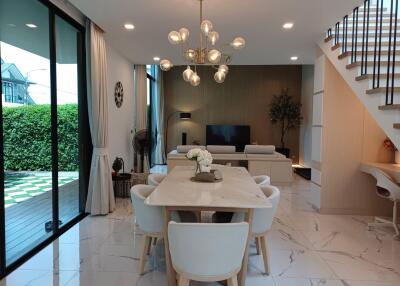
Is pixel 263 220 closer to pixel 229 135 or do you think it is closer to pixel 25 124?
pixel 25 124

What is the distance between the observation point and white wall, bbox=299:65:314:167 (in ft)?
28.3

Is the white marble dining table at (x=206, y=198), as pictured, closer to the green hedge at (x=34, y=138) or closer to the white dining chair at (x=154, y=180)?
the white dining chair at (x=154, y=180)

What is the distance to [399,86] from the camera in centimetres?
315

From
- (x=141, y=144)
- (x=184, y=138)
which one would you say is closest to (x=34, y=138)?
(x=141, y=144)

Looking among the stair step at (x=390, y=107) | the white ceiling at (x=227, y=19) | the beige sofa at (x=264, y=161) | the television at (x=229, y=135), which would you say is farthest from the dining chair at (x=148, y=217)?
the television at (x=229, y=135)

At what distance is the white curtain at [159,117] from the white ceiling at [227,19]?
3958 millimetres

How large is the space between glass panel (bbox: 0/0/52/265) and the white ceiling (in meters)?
0.67

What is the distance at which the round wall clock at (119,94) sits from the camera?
5.39 m

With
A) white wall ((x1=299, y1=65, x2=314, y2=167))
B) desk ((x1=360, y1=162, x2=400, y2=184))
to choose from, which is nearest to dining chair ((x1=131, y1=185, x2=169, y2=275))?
desk ((x1=360, y1=162, x2=400, y2=184))

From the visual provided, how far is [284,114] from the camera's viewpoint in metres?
9.30

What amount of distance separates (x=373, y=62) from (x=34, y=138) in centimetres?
417

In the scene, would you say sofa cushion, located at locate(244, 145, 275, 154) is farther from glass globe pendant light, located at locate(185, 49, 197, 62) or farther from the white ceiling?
glass globe pendant light, located at locate(185, 49, 197, 62)

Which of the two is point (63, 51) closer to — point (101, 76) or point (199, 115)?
point (101, 76)

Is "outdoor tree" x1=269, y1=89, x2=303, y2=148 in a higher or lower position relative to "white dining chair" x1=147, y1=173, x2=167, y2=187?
higher
